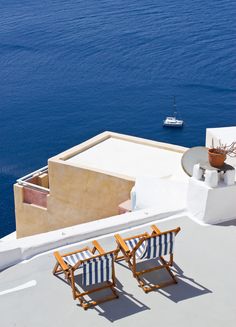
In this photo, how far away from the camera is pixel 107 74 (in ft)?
192

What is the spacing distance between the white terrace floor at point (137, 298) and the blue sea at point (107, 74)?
25.5 metres

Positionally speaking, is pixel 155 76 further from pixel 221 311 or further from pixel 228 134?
pixel 221 311

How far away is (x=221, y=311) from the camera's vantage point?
756 centimetres

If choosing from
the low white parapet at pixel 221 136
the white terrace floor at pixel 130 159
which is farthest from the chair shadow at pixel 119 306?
the white terrace floor at pixel 130 159

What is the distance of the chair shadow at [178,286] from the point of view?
7.85 meters

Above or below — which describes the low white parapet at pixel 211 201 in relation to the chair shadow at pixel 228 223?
above

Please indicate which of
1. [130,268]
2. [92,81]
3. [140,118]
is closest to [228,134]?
[130,268]

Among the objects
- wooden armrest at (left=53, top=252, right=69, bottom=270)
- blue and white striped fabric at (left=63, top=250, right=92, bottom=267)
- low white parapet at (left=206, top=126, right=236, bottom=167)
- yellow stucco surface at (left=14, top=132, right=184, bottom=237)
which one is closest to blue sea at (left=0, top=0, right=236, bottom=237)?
yellow stucco surface at (left=14, top=132, right=184, bottom=237)

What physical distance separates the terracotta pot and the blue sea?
25.4 meters

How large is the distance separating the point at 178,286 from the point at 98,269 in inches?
52.9

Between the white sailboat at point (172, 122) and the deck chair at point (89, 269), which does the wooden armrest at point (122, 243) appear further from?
the white sailboat at point (172, 122)

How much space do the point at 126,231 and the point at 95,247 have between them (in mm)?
1074

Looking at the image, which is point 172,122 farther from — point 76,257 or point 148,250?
point 76,257

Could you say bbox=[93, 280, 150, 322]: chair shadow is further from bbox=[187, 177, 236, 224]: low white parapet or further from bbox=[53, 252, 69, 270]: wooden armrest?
bbox=[187, 177, 236, 224]: low white parapet
